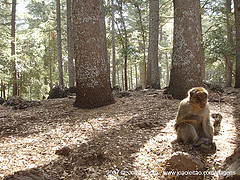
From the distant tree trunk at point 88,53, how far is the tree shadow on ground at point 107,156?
7.06 ft

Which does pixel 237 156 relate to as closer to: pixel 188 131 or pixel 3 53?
pixel 188 131

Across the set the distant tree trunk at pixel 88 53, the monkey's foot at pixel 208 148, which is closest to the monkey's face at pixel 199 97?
the monkey's foot at pixel 208 148

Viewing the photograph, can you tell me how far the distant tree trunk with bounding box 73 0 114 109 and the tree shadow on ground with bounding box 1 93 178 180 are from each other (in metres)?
2.15

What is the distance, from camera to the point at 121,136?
4.30 m

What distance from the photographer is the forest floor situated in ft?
9.86

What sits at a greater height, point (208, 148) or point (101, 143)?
point (101, 143)

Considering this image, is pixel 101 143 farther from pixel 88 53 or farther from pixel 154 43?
pixel 154 43

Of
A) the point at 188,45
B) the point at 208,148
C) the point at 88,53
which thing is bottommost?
the point at 208,148

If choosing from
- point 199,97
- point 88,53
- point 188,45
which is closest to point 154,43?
point 188,45

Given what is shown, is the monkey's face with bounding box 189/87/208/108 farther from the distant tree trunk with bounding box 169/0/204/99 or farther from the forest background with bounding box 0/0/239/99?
the forest background with bounding box 0/0/239/99

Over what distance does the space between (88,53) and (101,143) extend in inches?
171

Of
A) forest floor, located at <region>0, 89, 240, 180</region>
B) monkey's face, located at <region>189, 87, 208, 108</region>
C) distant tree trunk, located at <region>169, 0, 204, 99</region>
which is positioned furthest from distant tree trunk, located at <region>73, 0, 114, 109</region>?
monkey's face, located at <region>189, 87, 208, 108</region>

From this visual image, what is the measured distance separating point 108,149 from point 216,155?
6.59 feet

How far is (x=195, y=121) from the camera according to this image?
3.39 metres
